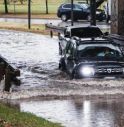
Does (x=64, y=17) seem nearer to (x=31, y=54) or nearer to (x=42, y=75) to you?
(x=31, y=54)

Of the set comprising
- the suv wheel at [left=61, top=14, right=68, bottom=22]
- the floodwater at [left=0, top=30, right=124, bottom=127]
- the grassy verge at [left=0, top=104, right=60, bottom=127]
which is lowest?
the suv wheel at [left=61, top=14, right=68, bottom=22]

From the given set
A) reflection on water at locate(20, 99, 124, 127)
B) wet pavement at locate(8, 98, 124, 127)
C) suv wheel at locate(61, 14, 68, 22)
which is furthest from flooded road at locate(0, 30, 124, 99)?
suv wheel at locate(61, 14, 68, 22)

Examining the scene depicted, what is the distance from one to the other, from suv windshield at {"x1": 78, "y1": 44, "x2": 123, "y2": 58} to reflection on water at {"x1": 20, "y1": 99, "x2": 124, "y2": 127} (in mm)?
4369

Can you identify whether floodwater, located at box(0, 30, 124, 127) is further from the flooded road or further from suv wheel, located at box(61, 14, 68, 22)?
suv wheel, located at box(61, 14, 68, 22)

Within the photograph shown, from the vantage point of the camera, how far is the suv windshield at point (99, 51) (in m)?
21.4

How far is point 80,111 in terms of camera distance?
1526 centimetres

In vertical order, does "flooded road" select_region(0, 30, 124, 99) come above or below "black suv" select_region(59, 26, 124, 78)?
below

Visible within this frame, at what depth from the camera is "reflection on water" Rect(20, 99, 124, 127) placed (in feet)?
44.5

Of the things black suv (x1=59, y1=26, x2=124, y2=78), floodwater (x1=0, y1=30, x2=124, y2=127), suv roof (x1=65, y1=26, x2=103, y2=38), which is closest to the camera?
floodwater (x1=0, y1=30, x2=124, y2=127)

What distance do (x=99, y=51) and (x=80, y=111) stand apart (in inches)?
261

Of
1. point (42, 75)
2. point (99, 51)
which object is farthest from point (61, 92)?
point (42, 75)

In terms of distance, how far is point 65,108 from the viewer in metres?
15.9

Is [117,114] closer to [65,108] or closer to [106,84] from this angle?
[65,108]

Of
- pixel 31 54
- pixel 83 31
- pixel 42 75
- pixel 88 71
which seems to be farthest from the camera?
pixel 31 54
